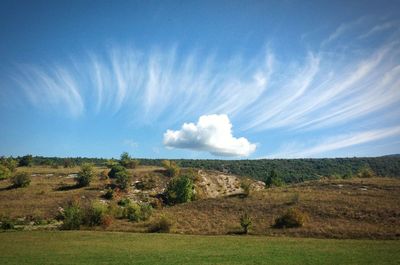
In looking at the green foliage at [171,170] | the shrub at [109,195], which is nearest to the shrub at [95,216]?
the shrub at [109,195]

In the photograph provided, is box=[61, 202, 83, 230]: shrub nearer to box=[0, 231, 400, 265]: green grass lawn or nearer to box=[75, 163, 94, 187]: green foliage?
box=[0, 231, 400, 265]: green grass lawn

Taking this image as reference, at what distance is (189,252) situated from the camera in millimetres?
29891

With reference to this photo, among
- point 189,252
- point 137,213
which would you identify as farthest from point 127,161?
point 189,252

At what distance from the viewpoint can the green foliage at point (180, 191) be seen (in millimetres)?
84688

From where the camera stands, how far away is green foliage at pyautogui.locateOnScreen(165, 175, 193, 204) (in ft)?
278

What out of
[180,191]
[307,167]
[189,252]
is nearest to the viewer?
[189,252]

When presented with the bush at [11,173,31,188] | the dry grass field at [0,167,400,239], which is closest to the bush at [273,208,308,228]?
the dry grass field at [0,167,400,239]

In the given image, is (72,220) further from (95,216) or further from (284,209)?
(284,209)

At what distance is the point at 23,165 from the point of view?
140 m

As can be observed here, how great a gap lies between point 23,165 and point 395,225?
469ft

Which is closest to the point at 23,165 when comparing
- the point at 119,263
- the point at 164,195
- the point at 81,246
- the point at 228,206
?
the point at 164,195

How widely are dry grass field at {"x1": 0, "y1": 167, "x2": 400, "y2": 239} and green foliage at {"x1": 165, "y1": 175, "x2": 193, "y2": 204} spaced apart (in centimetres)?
1369

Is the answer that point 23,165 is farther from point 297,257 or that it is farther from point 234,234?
point 297,257

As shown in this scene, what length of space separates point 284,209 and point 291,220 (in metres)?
8.27
